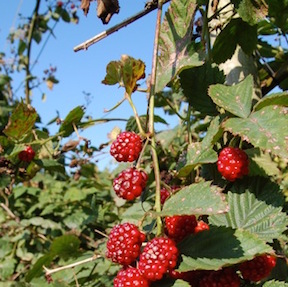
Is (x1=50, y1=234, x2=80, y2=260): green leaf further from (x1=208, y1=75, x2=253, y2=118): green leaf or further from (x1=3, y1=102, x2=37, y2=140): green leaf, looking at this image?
(x1=208, y1=75, x2=253, y2=118): green leaf

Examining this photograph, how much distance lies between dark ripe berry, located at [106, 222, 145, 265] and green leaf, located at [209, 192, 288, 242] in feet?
0.49

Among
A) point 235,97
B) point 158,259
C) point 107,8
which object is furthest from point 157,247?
point 107,8

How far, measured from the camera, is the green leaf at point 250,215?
63 centimetres

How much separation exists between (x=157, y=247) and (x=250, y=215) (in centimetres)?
20

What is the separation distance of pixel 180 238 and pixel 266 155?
0.34m

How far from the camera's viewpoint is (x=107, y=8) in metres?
0.71

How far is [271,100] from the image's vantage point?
0.62 m

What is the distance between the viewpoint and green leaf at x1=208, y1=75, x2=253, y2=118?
63cm

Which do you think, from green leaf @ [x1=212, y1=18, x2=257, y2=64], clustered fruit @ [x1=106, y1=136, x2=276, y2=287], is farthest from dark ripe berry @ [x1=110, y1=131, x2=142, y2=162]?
green leaf @ [x1=212, y1=18, x2=257, y2=64]

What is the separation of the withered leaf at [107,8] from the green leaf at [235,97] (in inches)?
7.8

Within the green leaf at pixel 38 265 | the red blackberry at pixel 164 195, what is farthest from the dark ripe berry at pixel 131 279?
the green leaf at pixel 38 265

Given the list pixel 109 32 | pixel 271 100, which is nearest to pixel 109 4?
pixel 109 32

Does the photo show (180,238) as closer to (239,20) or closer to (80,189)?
(239,20)

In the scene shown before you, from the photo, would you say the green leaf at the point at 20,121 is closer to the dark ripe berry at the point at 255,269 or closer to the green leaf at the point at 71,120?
the green leaf at the point at 71,120
